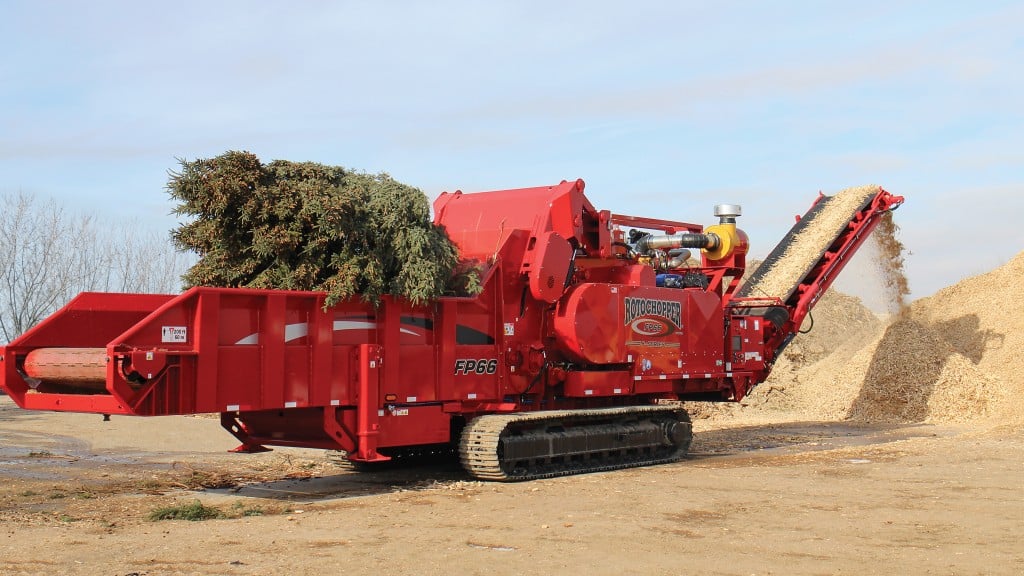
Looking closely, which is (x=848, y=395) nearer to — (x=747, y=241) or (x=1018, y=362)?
(x=1018, y=362)

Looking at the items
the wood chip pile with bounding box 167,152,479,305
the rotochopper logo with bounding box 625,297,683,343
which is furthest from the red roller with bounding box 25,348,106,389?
the rotochopper logo with bounding box 625,297,683,343

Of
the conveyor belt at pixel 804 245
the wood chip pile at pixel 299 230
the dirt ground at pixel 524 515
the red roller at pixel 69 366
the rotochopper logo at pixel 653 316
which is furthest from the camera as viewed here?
the conveyor belt at pixel 804 245

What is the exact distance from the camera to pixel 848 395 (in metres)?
22.6

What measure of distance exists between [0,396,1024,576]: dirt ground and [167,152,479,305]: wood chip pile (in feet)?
7.48

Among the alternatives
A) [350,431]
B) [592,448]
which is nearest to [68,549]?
[350,431]

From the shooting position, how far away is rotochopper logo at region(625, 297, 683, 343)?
14.3 metres

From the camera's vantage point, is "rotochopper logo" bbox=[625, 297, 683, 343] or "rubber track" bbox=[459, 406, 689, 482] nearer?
"rubber track" bbox=[459, 406, 689, 482]

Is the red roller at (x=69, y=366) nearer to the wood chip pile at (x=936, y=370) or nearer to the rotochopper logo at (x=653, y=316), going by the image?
the rotochopper logo at (x=653, y=316)

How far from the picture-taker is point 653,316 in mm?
14625

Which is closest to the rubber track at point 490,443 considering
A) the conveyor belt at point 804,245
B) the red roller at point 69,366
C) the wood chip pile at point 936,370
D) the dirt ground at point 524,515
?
the dirt ground at point 524,515

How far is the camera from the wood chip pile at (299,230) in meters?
11.0

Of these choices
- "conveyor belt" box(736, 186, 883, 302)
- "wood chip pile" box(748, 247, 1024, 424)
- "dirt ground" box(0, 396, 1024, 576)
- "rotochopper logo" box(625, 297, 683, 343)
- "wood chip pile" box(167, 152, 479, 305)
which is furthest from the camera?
"wood chip pile" box(748, 247, 1024, 424)

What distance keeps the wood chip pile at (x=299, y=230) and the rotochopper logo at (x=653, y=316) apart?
358 centimetres

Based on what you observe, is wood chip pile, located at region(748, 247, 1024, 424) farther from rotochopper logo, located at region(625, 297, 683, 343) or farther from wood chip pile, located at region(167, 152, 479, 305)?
wood chip pile, located at region(167, 152, 479, 305)
